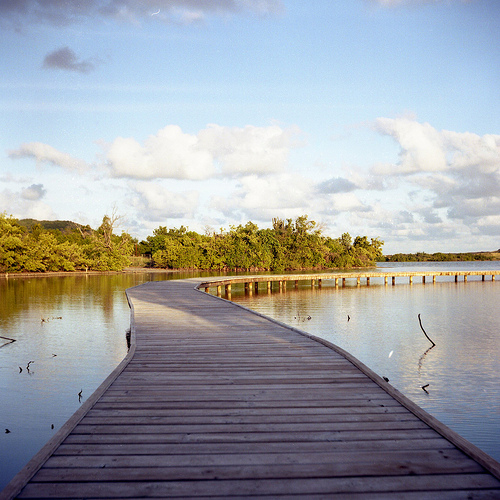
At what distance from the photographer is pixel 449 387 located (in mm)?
7137

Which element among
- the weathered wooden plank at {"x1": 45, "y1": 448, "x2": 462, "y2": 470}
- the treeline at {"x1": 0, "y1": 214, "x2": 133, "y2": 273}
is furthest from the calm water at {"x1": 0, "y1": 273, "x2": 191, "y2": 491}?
the treeline at {"x1": 0, "y1": 214, "x2": 133, "y2": 273}

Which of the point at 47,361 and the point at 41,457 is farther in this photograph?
the point at 47,361

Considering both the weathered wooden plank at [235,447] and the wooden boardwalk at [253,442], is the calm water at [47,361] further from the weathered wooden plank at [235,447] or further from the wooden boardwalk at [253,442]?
the weathered wooden plank at [235,447]

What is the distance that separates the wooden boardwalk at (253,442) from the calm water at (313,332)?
1.77m

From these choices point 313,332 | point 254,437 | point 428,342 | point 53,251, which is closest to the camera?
point 254,437

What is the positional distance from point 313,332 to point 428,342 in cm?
274

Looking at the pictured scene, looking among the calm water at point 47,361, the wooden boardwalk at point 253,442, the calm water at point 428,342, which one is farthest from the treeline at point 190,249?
the wooden boardwalk at point 253,442

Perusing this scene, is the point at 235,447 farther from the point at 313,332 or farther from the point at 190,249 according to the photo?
the point at 190,249

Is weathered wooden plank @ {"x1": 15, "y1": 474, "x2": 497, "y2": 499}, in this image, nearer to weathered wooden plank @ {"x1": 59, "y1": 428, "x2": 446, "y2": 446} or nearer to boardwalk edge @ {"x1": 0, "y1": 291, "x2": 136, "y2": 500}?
boardwalk edge @ {"x1": 0, "y1": 291, "x2": 136, "y2": 500}

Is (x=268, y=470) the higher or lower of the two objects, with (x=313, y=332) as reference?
higher

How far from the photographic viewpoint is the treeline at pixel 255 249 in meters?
42.7

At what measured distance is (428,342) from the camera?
10.9 m

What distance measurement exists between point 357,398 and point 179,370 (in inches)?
77.1

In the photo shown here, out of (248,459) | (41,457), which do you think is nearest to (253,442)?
(248,459)
